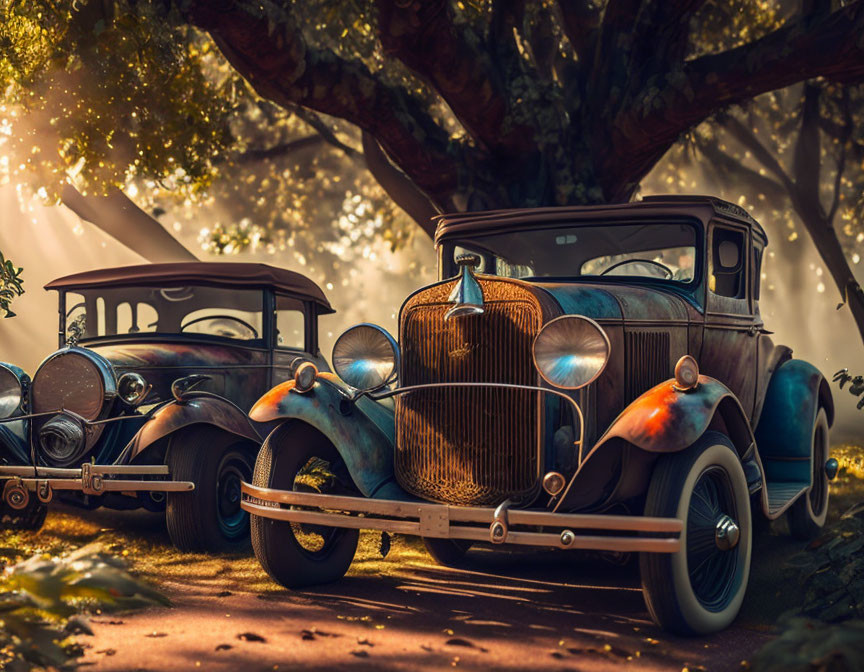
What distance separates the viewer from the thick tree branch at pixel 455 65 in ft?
25.3

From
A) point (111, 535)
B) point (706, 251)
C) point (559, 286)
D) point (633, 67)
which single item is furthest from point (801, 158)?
point (111, 535)

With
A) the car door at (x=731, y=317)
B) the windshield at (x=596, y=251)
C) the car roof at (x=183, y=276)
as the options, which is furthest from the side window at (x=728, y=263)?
the car roof at (x=183, y=276)

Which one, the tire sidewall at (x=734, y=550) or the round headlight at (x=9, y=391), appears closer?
the tire sidewall at (x=734, y=550)

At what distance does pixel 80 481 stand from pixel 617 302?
140 inches

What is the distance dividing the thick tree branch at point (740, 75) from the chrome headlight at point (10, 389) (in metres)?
5.85

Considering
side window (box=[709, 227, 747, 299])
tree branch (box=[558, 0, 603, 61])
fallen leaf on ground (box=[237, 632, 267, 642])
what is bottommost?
fallen leaf on ground (box=[237, 632, 267, 642])

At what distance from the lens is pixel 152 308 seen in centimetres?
794

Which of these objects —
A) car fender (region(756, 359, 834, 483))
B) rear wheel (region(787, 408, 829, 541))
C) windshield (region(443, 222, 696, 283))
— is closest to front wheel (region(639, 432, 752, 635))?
windshield (region(443, 222, 696, 283))

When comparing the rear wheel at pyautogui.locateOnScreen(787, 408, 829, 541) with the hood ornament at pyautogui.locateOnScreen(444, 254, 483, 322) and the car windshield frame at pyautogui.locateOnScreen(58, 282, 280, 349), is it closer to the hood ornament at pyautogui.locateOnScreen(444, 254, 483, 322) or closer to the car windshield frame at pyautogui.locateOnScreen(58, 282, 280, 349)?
the hood ornament at pyautogui.locateOnScreen(444, 254, 483, 322)

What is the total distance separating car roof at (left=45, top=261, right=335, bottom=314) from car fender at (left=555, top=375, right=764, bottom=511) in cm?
395

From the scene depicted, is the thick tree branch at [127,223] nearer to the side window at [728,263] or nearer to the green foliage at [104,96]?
the green foliage at [104,96]

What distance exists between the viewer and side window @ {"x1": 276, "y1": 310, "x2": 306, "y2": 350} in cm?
817

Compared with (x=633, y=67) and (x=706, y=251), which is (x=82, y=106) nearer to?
(x=633, y=67)

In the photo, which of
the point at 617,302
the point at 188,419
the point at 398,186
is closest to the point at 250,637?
the point at 188,419
